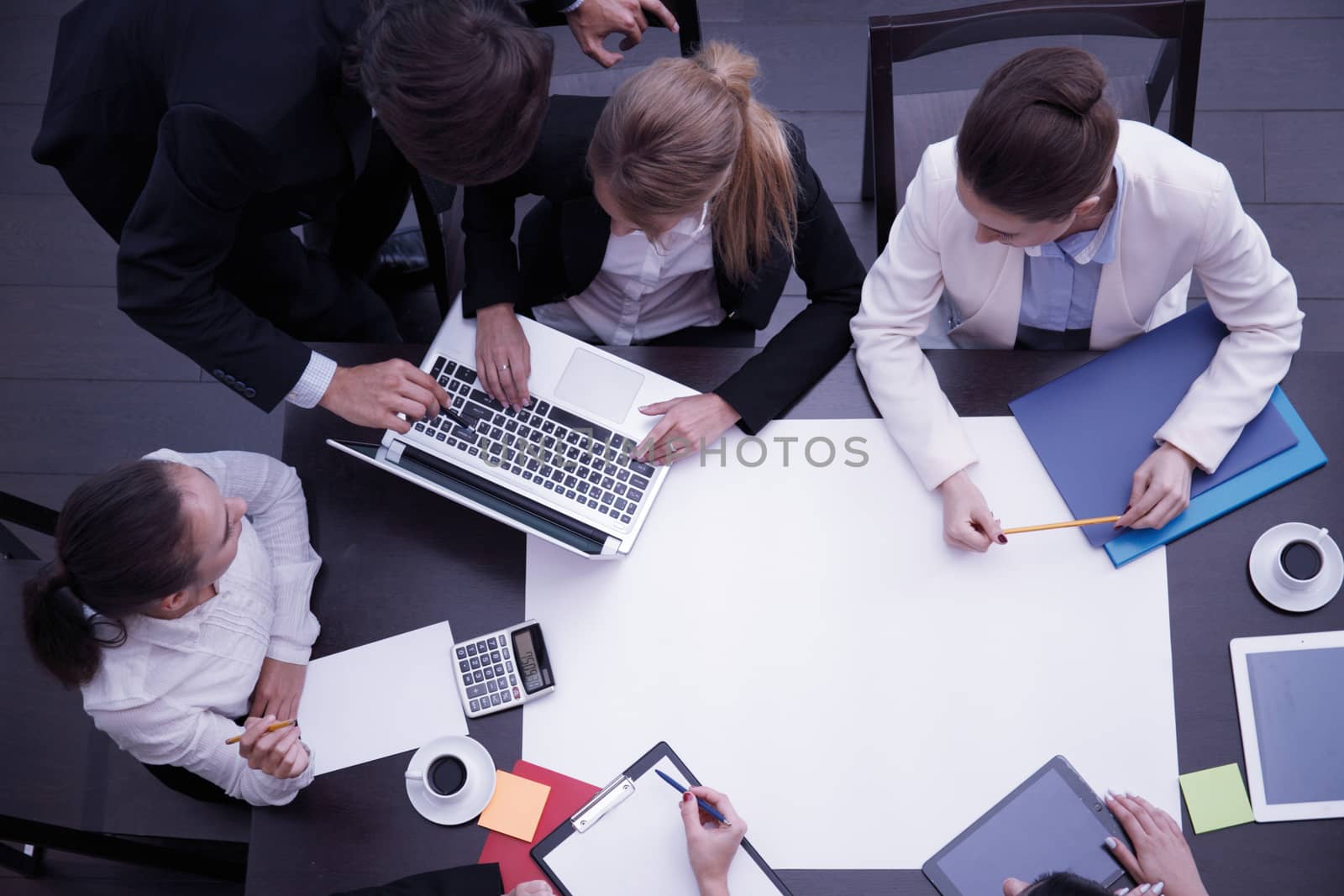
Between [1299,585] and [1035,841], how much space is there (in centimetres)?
45

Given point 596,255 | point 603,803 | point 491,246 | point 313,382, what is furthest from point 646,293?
point 603,803

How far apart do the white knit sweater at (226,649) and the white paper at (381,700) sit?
41 millimetres

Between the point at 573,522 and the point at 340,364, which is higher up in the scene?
the point at 340,364

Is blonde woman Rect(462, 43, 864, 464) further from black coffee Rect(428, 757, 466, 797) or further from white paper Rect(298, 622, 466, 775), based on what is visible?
black coffee Rect(428, 757, 466, 797)

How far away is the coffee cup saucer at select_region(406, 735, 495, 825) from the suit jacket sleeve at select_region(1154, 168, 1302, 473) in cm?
95

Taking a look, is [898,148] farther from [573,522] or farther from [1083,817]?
[1083,817]

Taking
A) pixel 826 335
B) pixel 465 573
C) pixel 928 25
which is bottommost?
pixel 465 573

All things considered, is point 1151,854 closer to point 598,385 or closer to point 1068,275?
point 1068,275

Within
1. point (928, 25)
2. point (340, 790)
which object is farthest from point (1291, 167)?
point (340, 790)

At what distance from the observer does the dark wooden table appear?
4.14 feet

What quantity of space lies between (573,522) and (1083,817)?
2.35 ft

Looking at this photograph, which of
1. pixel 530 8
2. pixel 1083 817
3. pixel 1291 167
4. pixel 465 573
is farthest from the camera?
pixel 1291 167

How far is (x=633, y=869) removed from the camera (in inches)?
50.3

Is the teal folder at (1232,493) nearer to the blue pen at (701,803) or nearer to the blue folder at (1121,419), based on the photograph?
the blue folder at (1121,419)
